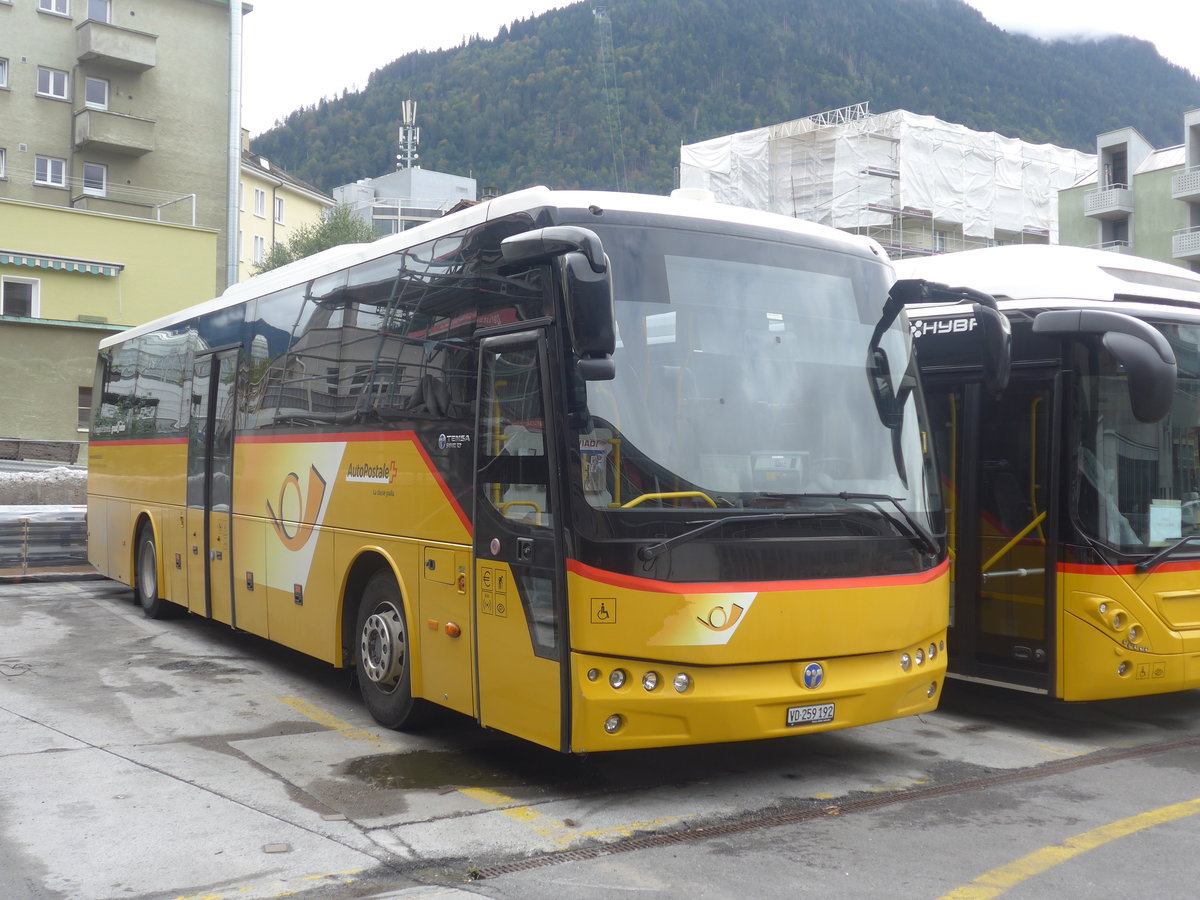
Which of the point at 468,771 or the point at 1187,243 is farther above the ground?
the point at 1187,243

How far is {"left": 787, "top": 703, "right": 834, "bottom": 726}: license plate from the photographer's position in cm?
616

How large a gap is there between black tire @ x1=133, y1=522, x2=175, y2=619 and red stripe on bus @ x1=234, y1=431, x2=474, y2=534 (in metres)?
3.36

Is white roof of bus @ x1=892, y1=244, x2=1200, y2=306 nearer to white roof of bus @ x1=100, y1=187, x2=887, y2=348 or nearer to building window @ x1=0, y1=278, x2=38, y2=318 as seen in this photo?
white roof of bus @ x1=100, y1=187, x2=887, y2=348

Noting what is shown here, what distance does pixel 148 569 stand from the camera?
13.4 meters

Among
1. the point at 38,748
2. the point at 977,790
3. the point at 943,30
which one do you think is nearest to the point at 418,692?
the point at 38,748

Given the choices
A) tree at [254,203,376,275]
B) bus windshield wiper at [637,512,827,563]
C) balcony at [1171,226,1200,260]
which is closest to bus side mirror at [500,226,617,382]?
bus windshield wiper at [637,512,827,563]

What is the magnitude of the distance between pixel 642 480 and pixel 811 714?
150 cm

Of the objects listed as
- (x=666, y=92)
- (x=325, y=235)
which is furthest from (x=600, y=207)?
(x=666, y=92)

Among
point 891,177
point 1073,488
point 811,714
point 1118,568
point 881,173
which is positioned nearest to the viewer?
point 811,714

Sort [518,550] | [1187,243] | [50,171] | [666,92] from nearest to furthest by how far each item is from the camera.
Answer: [518,550] → [50,171] → [1187,243] → [666,92]

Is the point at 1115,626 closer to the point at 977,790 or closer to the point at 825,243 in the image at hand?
the point at 977,790

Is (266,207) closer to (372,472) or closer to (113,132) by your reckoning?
(113,132)

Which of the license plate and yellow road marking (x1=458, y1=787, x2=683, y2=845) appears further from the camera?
the license plate

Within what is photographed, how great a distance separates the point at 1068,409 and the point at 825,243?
2274 mm
